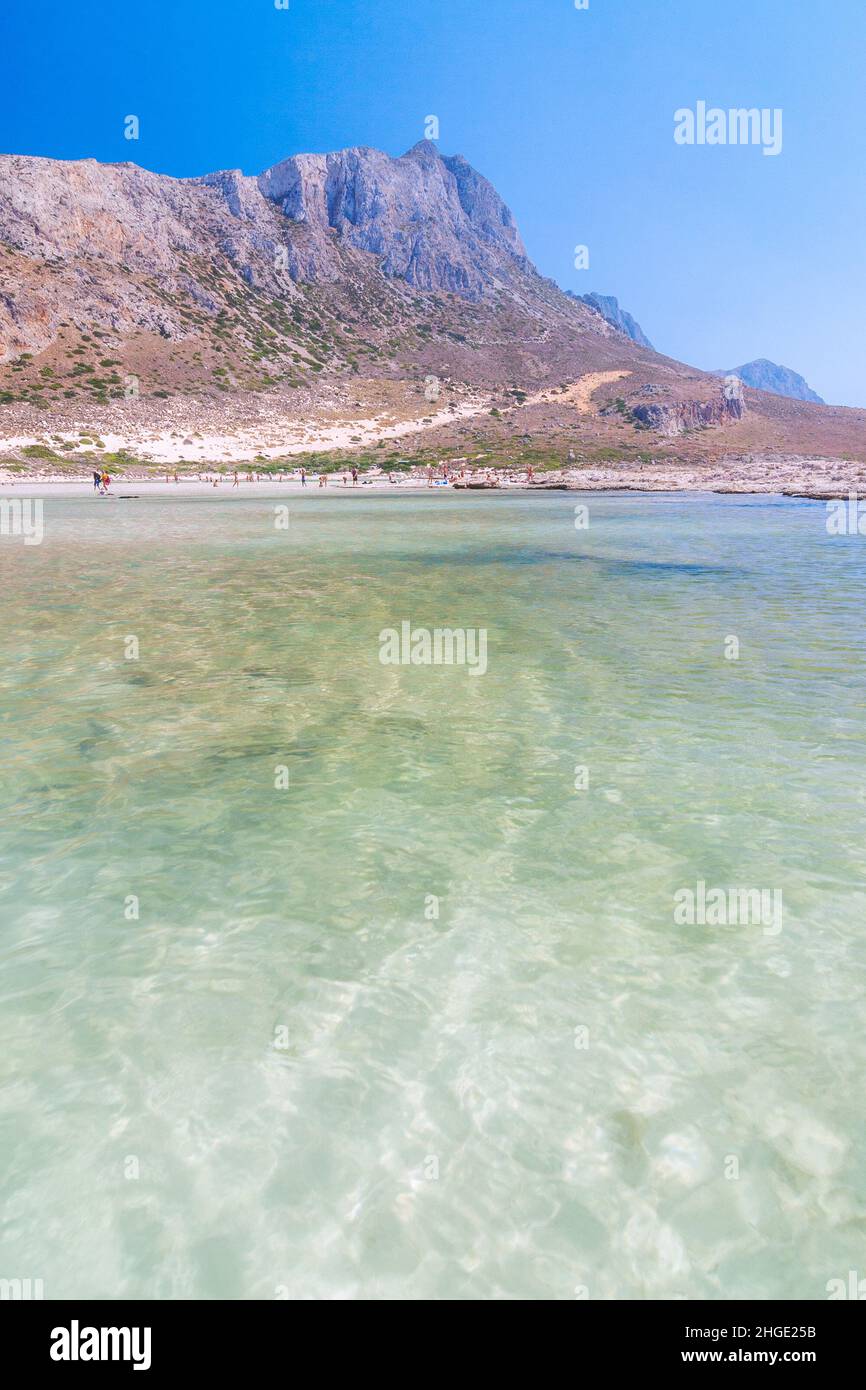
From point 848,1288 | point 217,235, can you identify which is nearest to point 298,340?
point 217,235

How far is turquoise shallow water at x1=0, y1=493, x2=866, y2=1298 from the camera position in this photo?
3398 mm

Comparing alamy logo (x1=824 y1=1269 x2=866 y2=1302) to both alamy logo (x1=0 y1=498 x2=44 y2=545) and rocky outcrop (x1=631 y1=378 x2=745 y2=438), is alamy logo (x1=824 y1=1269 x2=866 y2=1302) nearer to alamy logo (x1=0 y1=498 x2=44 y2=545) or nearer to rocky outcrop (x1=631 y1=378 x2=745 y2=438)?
alamy logo (x1=0 y1=498 x2=44 y2=545)

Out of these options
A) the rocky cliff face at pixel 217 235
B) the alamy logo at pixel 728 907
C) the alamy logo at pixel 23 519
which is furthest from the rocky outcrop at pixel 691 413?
the alamy logo at pixel 728 907

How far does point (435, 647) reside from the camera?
1335 centimetres

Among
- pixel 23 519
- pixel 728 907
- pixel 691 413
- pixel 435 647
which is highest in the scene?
pixel 691 413

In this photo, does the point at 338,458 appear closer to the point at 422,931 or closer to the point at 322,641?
the point at 322,641

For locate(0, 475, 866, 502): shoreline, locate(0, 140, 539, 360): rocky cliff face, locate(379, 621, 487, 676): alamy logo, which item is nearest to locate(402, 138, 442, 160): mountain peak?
locate(0, 140, 539, 360): rocky cliff face

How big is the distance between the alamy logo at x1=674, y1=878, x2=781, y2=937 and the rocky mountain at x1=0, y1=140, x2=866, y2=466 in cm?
8031

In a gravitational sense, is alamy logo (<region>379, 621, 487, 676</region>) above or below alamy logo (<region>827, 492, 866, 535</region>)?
below

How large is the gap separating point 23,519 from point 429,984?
134 feet

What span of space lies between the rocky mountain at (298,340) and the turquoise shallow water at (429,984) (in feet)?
249
